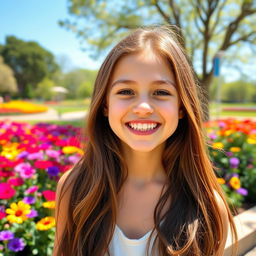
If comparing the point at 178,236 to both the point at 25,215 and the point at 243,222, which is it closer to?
the point at 25,215

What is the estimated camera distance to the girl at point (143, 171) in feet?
3.77

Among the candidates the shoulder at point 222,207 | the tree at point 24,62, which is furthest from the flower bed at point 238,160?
the tree at point 24,62

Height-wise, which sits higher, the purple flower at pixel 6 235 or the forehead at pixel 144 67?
the forehead at pixel 144 67

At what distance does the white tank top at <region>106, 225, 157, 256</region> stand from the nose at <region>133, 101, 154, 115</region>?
0.57 metres

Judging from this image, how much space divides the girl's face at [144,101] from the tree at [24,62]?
167 feet

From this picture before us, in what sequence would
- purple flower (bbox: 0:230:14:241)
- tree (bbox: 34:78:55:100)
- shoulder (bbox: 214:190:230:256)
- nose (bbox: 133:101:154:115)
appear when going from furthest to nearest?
tree (bbox: 34:78:55:100), purple flower (bbox: 0:230:14:241), shoulder (bbox: 214:190:230:256), nose (bbox: 133:101:154:115)

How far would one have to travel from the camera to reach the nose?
42.9 inches

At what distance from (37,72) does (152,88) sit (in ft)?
174

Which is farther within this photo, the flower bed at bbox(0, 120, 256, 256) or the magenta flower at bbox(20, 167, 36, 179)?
the magenta flower at bbox(20, 167, 36, 179)

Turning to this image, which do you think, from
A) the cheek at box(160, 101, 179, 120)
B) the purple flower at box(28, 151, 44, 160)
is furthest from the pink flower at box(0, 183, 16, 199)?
the cheek at box(160, 101, 179, 120)

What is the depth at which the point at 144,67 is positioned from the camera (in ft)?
3.76

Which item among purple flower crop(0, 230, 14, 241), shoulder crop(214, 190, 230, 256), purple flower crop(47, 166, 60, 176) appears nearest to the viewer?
shoulder crop(214, 190, 230, 256)

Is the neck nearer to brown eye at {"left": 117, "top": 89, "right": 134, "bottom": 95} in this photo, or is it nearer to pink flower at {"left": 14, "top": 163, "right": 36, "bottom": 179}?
brown eye at {"left": 117, "top": 89, "right": 134, "bottom": 95}

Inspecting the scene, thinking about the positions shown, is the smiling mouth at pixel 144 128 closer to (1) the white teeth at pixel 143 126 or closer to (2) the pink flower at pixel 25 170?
(1) the white teeth at pixel 143 126
